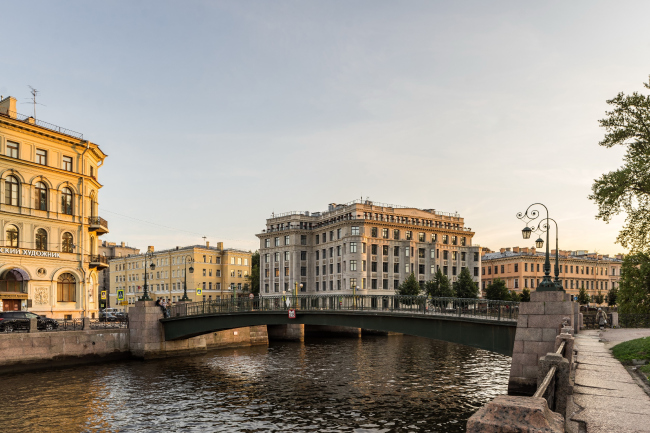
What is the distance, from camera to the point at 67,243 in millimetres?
46781

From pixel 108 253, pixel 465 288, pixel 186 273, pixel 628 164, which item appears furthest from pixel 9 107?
pixel 108 253

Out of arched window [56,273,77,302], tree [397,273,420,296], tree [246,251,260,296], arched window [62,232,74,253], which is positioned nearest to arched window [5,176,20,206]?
arched window [62,232,74,253]

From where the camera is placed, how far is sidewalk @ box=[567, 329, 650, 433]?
8156 millimetres

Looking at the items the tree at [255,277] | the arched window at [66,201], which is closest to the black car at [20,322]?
the arched window at [66,201]

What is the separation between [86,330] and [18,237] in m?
12.2

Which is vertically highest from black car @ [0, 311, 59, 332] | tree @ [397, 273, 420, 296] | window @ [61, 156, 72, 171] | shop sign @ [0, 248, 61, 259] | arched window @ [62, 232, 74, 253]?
window @ [61, 156, 72, 171]

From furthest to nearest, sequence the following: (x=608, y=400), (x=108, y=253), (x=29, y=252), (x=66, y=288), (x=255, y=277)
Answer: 1. (x=108, y=253)
2. (x=255, y=277)
3. (x=66, y=288)
4. (x=29, y=252)
5. (x=608, y=400)

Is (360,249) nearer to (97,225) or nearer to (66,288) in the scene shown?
(97,225)

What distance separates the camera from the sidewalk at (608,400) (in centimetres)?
816

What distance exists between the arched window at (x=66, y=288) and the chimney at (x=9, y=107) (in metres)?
15.3

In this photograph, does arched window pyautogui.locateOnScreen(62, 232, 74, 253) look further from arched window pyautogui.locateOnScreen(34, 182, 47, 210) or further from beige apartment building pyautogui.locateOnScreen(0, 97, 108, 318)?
arched window pyautogui.locateOnScreen(34, 182, 47, 210)

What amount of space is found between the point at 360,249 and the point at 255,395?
62045 millimetres

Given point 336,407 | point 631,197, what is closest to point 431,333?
point 336,407

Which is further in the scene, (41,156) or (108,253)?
(108,253)
